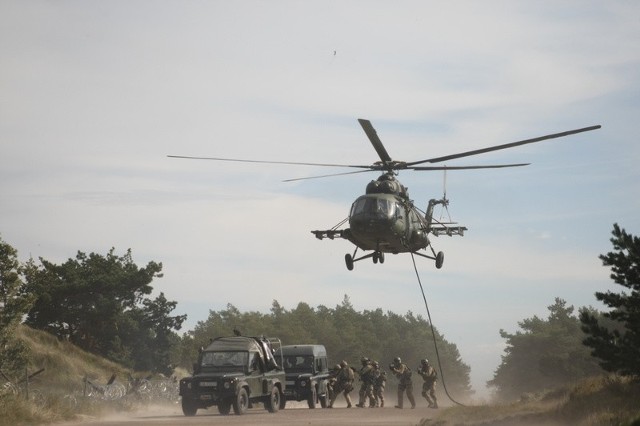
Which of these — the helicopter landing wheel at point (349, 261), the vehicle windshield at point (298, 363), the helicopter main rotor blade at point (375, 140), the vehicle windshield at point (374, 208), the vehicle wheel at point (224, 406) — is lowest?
the vehicle wheel at point (224, 406)

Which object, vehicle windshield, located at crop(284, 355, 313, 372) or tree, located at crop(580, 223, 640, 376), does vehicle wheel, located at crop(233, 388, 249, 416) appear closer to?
vehicle windshield, located at crop(284, 355, 313, 372)

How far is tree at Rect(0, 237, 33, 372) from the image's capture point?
111 feet

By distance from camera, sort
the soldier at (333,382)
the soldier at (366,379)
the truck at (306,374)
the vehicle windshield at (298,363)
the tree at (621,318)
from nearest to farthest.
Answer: the tree at (621,318) < the truck at (306,374) < the vehicle windshield at (298,363) < the soldier at (366,379) < the soldier at (333,382)

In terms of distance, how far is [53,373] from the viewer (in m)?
42.6

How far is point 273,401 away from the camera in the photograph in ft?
104

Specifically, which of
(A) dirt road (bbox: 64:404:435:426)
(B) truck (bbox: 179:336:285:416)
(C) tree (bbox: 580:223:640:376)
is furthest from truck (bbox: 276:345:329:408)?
(C) tree (bbox: 580:223:640:376)

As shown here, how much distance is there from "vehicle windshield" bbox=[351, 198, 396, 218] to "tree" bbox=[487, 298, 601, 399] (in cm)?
3157

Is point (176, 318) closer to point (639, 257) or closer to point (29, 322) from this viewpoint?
point (29, 322)

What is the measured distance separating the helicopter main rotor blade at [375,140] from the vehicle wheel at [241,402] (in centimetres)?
864

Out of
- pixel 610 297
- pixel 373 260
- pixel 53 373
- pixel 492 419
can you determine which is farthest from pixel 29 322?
pixel 610 297

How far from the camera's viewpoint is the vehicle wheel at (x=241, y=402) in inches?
1162

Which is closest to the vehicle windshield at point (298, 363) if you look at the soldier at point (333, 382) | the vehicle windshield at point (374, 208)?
the soldier at point (333, 382)

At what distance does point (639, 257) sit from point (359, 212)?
14.2 meters

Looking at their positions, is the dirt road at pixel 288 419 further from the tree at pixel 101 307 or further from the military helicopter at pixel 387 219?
the tree at pixel 101 307
